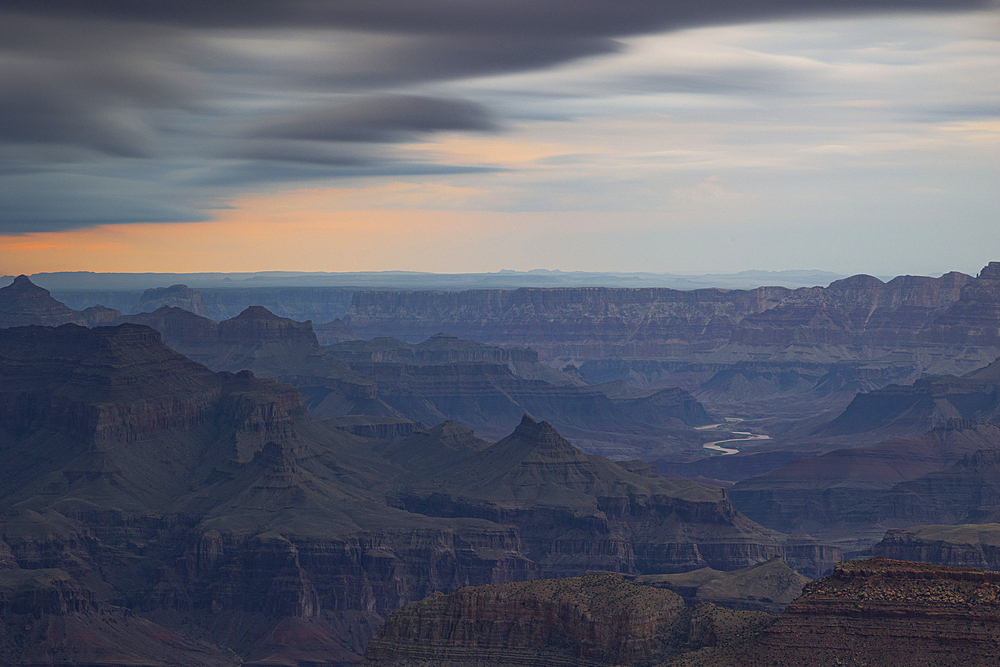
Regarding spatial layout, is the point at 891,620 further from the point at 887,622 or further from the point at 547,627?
the point at 547,627

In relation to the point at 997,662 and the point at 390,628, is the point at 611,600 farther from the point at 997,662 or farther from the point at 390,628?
the point at 997,662

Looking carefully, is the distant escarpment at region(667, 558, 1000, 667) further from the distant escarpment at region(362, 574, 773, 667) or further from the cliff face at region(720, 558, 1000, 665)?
the distant escarpment at region(362, 574, 773, 667)

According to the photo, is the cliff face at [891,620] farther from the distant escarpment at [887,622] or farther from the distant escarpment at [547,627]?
the distant escarpment at [547,627]

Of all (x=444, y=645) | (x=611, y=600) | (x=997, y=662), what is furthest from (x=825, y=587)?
(x=444, y=645)

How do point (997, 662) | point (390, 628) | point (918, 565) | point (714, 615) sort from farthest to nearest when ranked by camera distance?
point (390, 628), point (714, 615), point (918, 565), point (997, 662)

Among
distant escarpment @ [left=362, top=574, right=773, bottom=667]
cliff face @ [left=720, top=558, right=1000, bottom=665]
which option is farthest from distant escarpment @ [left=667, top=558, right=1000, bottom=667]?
distant escarpment @ [left=362, top=574, right=773, bottom=667]

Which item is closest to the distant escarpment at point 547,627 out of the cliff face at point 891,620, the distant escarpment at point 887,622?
the distant escarpment at point 887,622

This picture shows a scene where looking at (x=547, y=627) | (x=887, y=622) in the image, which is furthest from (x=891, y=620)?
(x=547, y=627)
